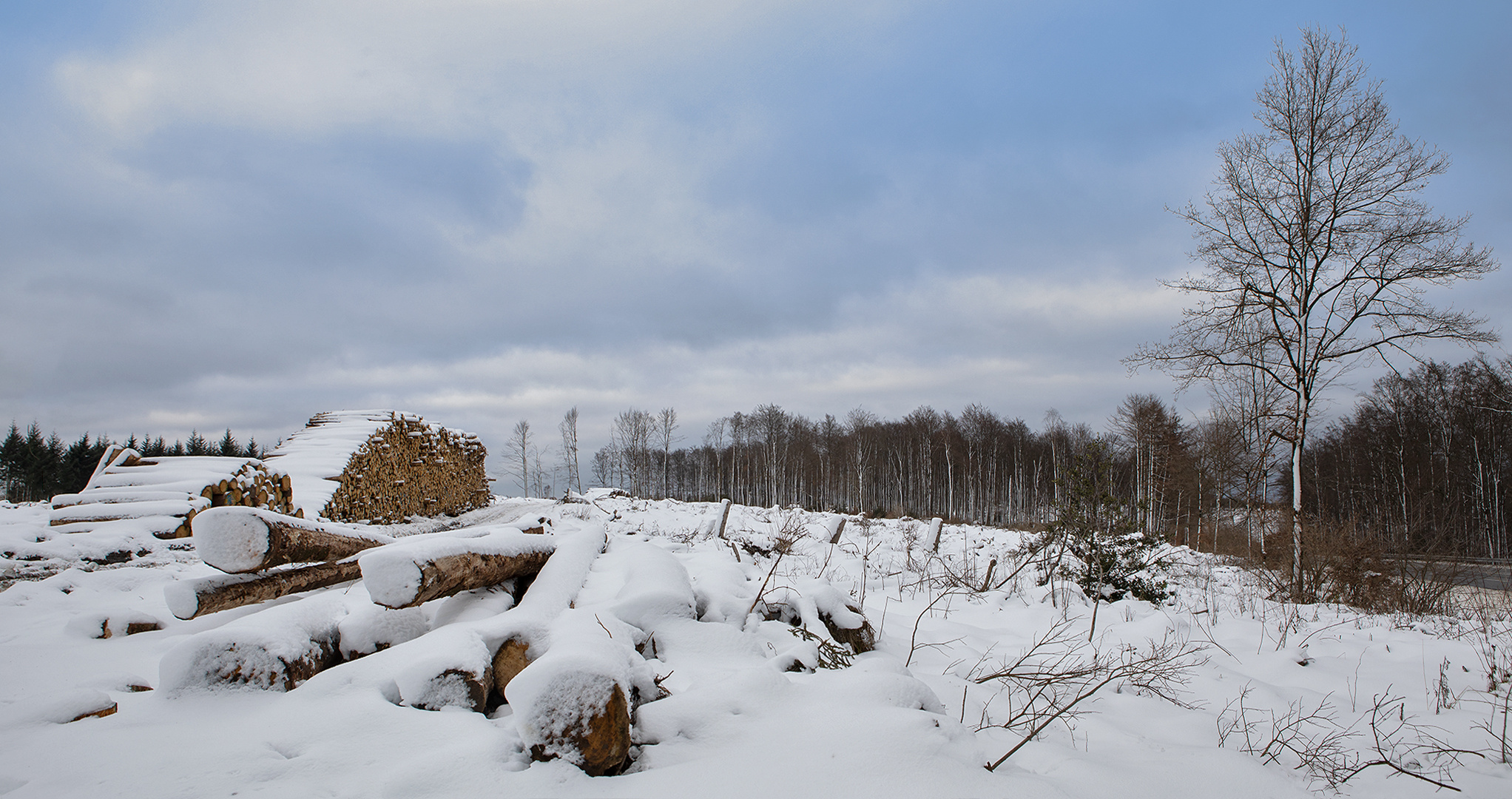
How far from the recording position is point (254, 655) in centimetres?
218

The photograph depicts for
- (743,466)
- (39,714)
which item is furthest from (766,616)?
(743,466)

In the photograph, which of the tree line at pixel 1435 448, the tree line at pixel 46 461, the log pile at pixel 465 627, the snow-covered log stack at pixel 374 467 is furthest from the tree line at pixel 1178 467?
the tree line at pixel 46 461

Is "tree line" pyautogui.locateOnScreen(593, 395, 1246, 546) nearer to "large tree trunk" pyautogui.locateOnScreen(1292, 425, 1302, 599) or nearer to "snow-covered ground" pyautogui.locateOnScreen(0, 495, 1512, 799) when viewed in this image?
"large tree trunk" pyautogui.locateOnScreen(1292, 425, 1302, 599)

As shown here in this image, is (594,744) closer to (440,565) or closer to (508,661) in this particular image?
(508,661)

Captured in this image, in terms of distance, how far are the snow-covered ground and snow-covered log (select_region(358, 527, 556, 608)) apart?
7.7 inches

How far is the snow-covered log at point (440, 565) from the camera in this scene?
2432 mm

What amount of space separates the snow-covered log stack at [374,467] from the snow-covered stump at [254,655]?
5.94 m

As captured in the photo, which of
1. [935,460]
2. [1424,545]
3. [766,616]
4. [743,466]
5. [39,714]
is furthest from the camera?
[743,466]

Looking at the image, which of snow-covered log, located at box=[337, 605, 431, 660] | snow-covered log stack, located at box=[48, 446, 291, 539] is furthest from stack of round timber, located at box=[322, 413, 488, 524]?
snow-covered log, located at box=[337, 605, 431, 660]

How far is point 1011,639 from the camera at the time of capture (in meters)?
4.94

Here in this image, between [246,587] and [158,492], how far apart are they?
15.9 feet

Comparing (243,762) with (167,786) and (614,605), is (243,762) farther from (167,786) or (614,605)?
(614,605)

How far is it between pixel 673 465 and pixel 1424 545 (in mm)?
56227

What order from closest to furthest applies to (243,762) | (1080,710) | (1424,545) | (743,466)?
(243,762)
(1080,710)
(1424,545)
(743,466)
